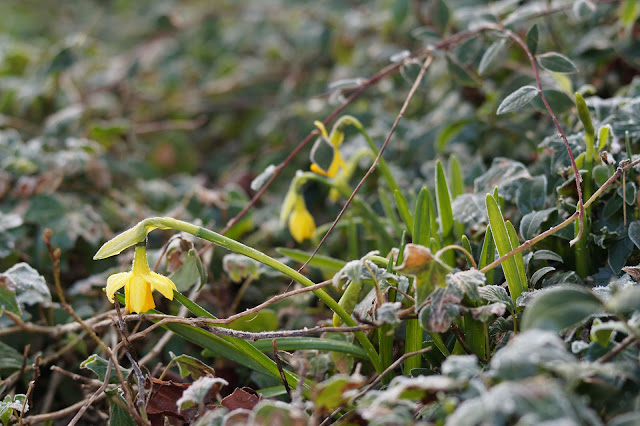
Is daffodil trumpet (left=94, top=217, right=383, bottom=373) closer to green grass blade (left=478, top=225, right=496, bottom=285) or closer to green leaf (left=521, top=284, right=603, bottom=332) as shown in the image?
green grass blade (left=478, top=225, right=496, bottom=285)

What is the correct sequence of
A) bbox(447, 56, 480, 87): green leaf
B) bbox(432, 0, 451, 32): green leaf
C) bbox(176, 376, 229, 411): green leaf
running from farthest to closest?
bbox(432, 0, 451, 32): green leaf → bbox(447, 56, 480, 87): green leaf → bbox(176, 376, 229, 411): green leaf

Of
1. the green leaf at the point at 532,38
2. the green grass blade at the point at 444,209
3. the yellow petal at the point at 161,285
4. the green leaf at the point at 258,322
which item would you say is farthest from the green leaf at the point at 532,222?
the yellow petal at the point at 161,285

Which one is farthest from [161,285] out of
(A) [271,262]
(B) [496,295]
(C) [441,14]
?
(C) [441,14]

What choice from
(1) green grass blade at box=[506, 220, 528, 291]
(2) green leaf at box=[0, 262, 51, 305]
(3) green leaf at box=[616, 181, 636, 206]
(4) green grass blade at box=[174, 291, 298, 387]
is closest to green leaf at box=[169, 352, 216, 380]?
(4) green grass blade at box=[174, 291, 298, 387]

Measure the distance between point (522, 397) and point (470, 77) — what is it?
0.95 metres

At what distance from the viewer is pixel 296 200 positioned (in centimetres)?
130

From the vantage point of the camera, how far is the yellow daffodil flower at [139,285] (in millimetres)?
912

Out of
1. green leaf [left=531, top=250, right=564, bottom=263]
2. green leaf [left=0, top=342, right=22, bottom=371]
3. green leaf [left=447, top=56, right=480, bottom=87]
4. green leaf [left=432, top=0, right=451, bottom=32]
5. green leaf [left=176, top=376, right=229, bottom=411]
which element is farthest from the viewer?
green leaf [left=432, top=0, right=451, bottom=32]

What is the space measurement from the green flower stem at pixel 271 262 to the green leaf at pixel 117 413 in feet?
0.98

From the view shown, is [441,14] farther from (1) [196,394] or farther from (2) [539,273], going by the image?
(1) [196,394]

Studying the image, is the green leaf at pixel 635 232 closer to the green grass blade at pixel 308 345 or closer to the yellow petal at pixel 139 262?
the green grass blade at pixel 308 345

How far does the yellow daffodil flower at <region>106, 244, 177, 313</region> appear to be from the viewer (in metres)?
0.91

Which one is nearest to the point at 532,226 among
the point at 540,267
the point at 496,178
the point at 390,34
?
the point at 540,267

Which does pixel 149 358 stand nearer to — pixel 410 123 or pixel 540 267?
pixel 540 267
